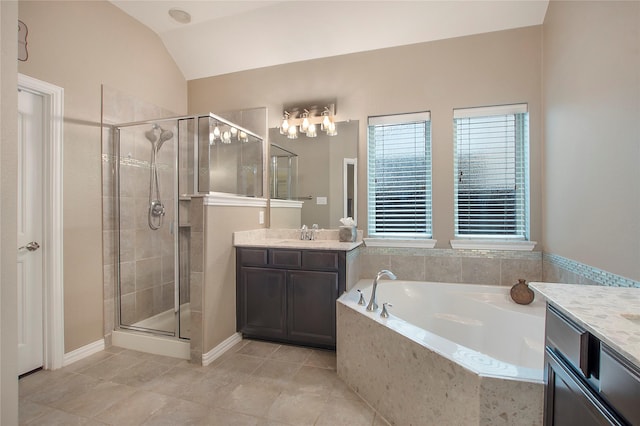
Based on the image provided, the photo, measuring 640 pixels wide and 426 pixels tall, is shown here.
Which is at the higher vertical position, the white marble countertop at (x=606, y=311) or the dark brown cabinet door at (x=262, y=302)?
the white marble countertop at (x=606, y=311)

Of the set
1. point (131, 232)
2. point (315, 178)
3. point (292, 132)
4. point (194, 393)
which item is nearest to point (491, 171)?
point (315, 178)

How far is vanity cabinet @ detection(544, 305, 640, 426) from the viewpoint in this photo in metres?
0.71

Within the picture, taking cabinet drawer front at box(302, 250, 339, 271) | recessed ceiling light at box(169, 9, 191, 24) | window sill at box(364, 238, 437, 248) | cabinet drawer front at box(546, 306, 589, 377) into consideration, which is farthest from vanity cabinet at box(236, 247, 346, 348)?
recessed ceiling light at box(169, 9, 191, 24)

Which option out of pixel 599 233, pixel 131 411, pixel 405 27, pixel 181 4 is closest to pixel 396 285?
pixel 599 233

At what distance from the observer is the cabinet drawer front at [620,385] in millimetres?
680

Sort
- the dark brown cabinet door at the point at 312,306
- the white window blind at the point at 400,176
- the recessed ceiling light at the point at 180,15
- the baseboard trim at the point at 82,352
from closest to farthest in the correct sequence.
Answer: the baseboard trim at the point at 82,352 < the dark brown cabinet door at the point at 312,306 < the recessed ceiling light at the point at 180,15 < the white window blind at the point at 400,176

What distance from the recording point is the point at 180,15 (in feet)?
9.49

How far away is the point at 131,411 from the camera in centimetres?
179

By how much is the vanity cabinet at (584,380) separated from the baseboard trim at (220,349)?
2.16m

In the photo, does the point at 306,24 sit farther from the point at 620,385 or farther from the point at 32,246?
the point at 620,385

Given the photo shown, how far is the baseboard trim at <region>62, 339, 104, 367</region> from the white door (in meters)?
0.15

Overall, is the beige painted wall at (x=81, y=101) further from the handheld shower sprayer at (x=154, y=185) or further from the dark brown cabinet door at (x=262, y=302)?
the dark brown cabinet door at (x=262, y=302)

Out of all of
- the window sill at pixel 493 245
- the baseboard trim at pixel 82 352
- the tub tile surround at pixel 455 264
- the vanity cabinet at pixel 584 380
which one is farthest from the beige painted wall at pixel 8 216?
the window sill at pixel 493 245

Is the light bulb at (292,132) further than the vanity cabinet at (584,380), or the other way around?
the light bulb at (292,132)
